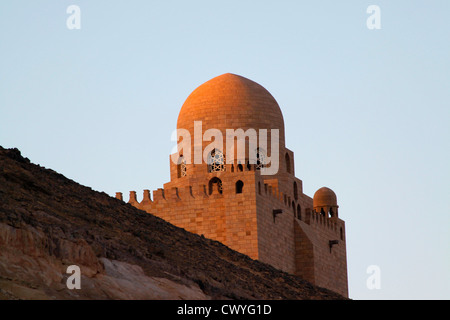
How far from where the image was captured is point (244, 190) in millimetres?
31656

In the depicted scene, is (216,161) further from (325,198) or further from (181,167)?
(325,198)

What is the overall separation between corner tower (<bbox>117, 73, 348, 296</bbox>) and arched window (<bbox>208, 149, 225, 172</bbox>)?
0.03 m

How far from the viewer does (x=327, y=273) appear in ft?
118

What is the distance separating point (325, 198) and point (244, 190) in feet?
25.5

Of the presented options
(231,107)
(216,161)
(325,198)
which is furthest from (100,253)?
(325,198)

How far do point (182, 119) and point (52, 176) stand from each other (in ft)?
42.4

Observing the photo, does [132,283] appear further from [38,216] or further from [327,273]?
[327,273]

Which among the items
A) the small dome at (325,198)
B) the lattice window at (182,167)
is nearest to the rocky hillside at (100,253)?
the lattice window at (182,167)

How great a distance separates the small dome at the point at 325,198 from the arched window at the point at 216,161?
260 inches

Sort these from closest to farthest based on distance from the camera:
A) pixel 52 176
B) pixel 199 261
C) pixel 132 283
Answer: pixel 132 283 → pixel 199 261 → pixel 52 176

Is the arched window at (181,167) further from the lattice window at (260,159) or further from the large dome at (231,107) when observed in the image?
the lattice window at (260,159)

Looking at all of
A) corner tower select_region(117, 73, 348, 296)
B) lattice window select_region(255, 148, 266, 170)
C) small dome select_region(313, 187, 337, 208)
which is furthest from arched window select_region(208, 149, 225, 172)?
small dome select_region(313, 187, 337, 208)

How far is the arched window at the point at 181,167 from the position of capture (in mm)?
34312
